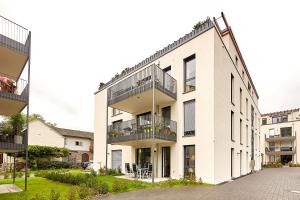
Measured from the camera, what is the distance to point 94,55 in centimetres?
2150

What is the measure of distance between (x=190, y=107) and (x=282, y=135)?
142ft

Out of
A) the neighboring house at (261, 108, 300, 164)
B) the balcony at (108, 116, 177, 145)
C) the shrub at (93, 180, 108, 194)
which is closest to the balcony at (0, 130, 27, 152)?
the shrub at (93, 180, 108, 194)

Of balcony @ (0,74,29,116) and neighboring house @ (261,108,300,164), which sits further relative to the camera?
neighboring house @ (261,108,300,164)

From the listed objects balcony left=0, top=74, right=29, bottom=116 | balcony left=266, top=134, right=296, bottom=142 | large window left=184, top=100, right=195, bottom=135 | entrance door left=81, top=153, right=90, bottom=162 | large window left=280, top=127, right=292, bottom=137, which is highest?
balcony left=0, top=74, right=29, bottom=116

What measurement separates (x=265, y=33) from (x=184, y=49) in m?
5.30

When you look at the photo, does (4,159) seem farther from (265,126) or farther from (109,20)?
(265,126)

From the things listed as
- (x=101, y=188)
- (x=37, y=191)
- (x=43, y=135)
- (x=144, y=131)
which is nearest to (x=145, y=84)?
(x=144, y=131)

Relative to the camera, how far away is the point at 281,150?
52531 millimetres

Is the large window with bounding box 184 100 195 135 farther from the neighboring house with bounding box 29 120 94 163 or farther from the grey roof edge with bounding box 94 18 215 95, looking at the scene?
the neighboring house with bounding box 29 120 94 163

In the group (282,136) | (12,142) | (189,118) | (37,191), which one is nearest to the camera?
(37,191)

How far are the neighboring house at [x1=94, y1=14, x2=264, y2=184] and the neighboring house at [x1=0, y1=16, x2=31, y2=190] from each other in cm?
698

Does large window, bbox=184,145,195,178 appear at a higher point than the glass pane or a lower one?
lower

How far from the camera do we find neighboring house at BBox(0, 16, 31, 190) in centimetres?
1274

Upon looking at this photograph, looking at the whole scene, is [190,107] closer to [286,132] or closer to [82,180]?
[82,180]
